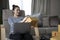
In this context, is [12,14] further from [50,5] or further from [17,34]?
[50,5]

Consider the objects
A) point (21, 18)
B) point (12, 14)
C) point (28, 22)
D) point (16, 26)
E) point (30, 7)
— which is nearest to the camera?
point (16, 26)

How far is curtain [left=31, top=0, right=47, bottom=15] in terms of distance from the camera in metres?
6.29

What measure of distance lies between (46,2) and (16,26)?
3.23 meters

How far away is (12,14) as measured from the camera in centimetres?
440

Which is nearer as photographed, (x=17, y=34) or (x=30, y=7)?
(x=17, y=34)

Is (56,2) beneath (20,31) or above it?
above

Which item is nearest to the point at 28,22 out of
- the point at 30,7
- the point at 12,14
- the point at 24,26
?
the point at 24,26

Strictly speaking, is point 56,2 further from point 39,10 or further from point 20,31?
point 20,31

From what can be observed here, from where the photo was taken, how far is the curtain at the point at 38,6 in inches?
247

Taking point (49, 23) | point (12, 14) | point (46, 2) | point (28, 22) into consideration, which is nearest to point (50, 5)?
point (46, 2)

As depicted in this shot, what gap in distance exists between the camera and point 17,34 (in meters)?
3.46

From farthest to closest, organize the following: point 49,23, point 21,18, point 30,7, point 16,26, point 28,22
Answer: point 30,7 < point 49,23 < point 21,18 < point 28,22 < point 16,26

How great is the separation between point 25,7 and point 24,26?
299 cm

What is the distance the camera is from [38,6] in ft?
20.7
